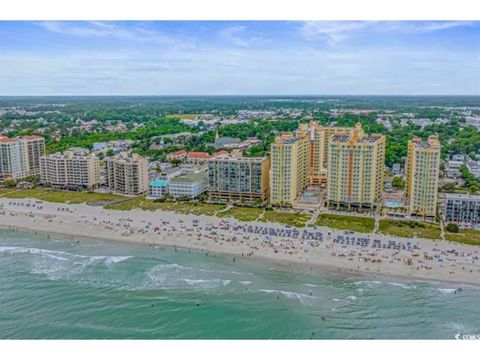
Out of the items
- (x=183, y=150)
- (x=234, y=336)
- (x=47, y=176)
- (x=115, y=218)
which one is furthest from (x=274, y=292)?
(x=183, y=150)

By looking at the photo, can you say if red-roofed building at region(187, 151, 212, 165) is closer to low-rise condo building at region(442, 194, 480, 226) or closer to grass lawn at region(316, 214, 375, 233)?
grass lawn at region(316, 214, 375, 233)

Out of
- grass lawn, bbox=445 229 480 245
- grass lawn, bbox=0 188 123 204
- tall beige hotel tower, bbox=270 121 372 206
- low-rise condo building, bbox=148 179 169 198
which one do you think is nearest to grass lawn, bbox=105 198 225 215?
low-rise condo building, bbox=148 179 169 198

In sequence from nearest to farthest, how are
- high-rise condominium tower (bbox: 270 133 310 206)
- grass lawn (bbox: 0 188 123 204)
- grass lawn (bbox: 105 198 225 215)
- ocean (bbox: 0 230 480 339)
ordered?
ocean (bbox: 0 230 480 339), grass lawn (bbox: 105 198 225 215), high-rise condominium tower (bbox: 270 133 310 206), grass lawn (bbox: 0 188 123 204)

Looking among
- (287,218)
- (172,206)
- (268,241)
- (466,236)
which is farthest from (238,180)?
(466,236)

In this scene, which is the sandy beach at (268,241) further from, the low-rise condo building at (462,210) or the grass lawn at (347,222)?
the low-rise condo building at (462,210)

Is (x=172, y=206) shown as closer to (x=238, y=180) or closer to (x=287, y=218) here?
(x=238, y=180)
